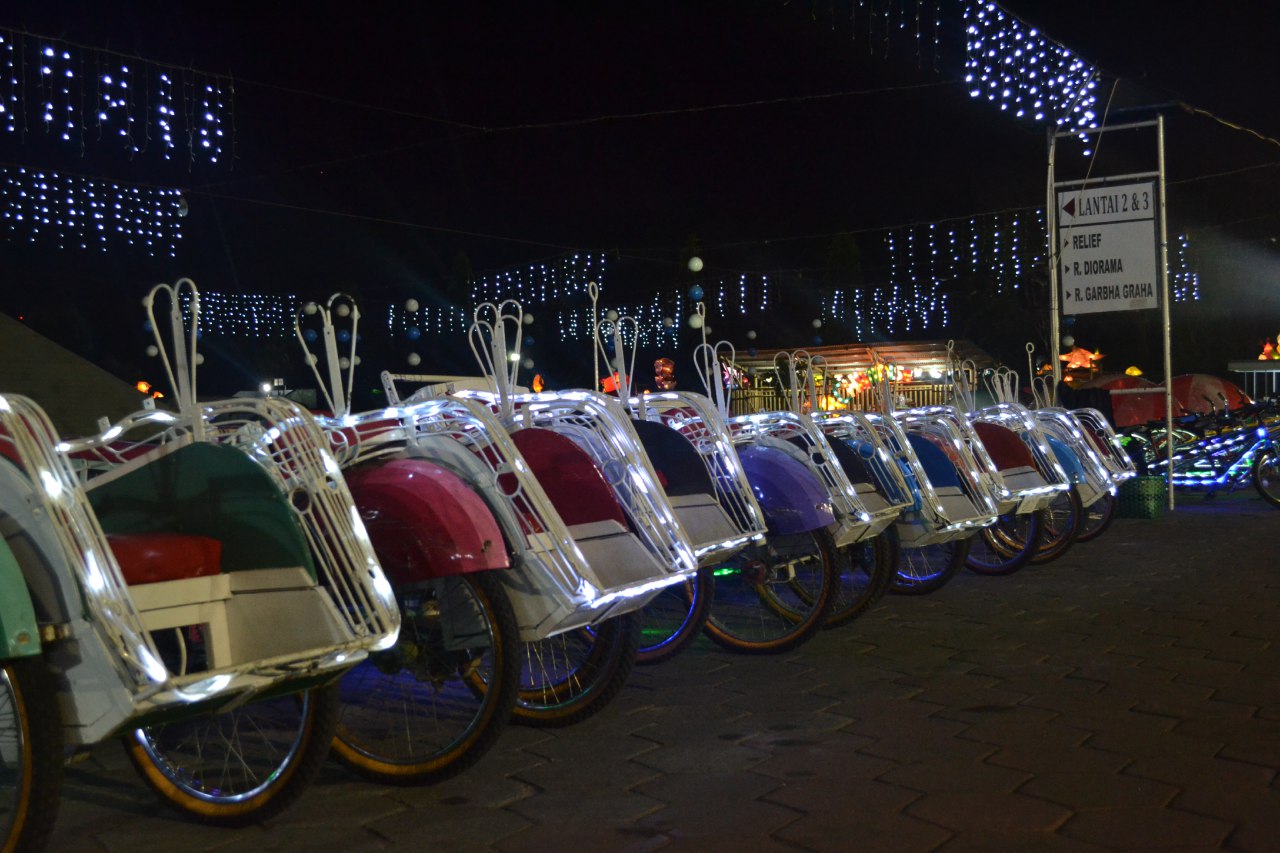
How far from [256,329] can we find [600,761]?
20.0 meters

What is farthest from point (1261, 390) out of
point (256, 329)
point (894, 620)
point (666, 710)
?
point (666, 710)

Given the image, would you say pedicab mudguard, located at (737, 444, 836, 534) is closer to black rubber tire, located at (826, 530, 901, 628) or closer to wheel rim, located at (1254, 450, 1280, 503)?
black rubber tire, located at (826, 530, 901, 628)

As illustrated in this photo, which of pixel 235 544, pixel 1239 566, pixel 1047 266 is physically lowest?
pixel 1239 566

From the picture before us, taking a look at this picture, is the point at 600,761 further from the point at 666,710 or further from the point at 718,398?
the point at 718,398

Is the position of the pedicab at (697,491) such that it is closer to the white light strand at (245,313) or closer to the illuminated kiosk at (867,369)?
the illuminated kiosk at (867,369)

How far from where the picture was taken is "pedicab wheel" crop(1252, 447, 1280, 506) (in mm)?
12516

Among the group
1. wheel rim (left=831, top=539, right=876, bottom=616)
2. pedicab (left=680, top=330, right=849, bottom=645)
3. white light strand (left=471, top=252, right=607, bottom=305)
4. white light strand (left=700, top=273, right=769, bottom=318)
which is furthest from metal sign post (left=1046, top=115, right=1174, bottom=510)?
white light strand (left=700, top=273, right=769, bottom=318)

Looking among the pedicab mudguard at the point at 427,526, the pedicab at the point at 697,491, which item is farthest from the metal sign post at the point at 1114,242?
the pedicab mudguard at the point at 427,526

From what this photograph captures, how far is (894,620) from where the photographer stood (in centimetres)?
648

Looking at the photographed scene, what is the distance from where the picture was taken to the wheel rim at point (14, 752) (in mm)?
2645

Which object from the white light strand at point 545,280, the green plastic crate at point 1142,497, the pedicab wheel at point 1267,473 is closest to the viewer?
the green plastic crate at point 1142,497

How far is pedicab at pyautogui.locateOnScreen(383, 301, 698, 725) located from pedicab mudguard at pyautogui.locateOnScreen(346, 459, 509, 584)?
18 cm

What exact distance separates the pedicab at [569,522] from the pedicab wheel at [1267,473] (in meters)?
10.3

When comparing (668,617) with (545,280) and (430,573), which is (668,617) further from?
(545,280)
